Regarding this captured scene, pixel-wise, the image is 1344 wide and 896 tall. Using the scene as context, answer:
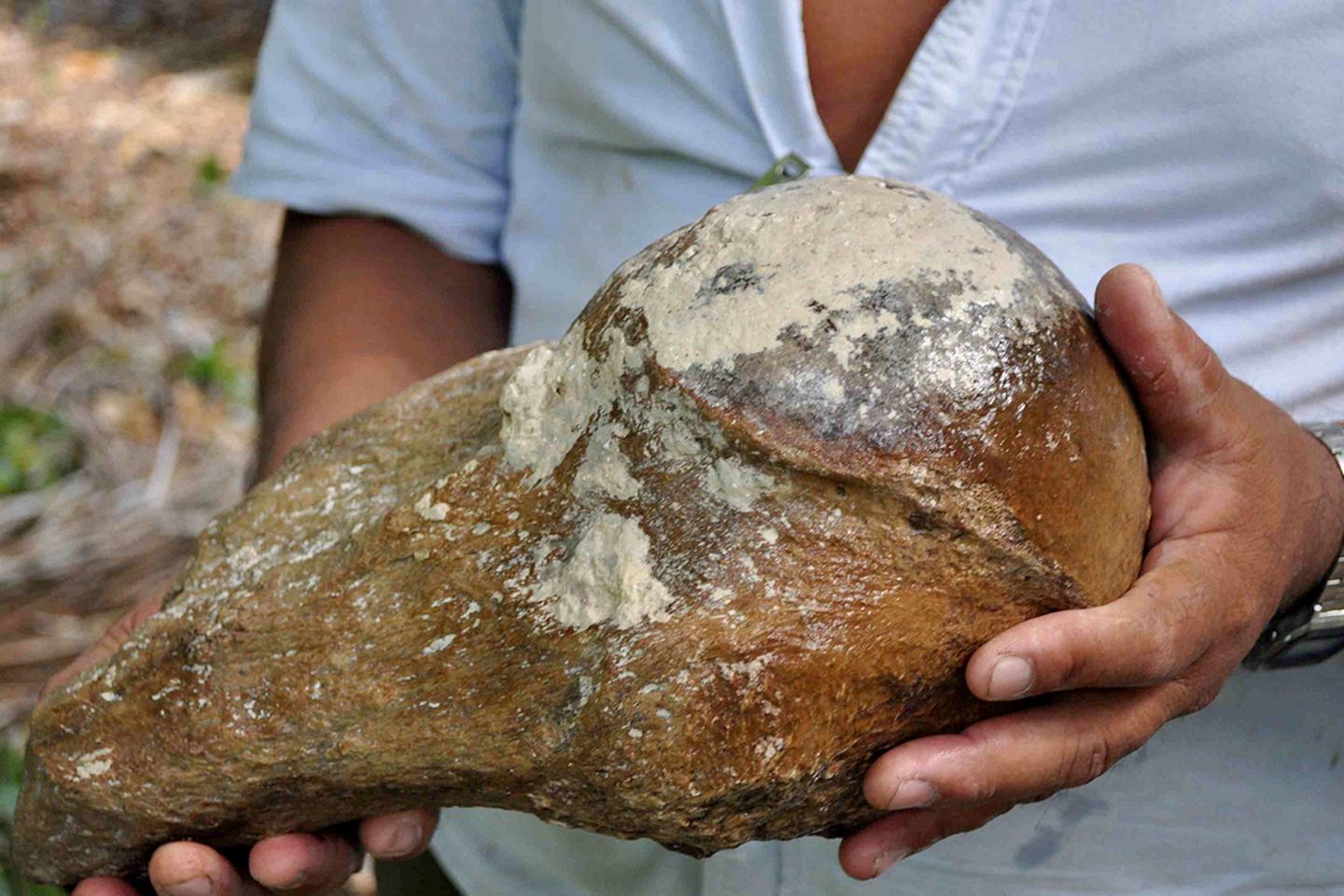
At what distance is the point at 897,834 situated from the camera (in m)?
1.19

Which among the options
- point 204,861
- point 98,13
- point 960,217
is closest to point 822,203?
point 960,217

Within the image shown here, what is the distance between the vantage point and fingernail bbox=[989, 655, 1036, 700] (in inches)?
41.2

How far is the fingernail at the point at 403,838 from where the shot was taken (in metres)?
1.38

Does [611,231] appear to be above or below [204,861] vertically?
above

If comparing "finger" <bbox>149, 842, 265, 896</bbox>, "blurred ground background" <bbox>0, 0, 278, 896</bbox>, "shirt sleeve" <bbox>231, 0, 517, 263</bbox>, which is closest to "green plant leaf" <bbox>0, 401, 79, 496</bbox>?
"blurred ground background" <bbox>0, 0, 278, 896</bbox>

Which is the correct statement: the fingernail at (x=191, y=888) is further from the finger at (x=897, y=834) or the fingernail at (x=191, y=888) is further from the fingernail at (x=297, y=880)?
the finger at (x=897, y=834)

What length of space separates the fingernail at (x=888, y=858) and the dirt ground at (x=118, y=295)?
2379mm

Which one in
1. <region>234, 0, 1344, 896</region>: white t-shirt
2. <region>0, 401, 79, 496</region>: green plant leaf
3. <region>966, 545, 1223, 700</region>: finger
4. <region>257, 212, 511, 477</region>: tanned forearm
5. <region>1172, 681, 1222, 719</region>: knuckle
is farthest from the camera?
<region>0, 401, 79, 496</region>: green plant leaf

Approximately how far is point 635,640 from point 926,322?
36 centimetres

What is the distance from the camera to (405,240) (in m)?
1.92

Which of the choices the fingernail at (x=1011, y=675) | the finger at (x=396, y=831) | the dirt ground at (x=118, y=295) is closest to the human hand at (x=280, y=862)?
the finger at (x=396, y=831)

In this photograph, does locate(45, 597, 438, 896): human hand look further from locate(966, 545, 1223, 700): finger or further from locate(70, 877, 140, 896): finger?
locate(966, 545, 1223, 700): finger

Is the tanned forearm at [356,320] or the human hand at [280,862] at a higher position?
the tanned forearm at [356,320]

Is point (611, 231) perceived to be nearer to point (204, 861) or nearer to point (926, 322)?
point (926, 322)
